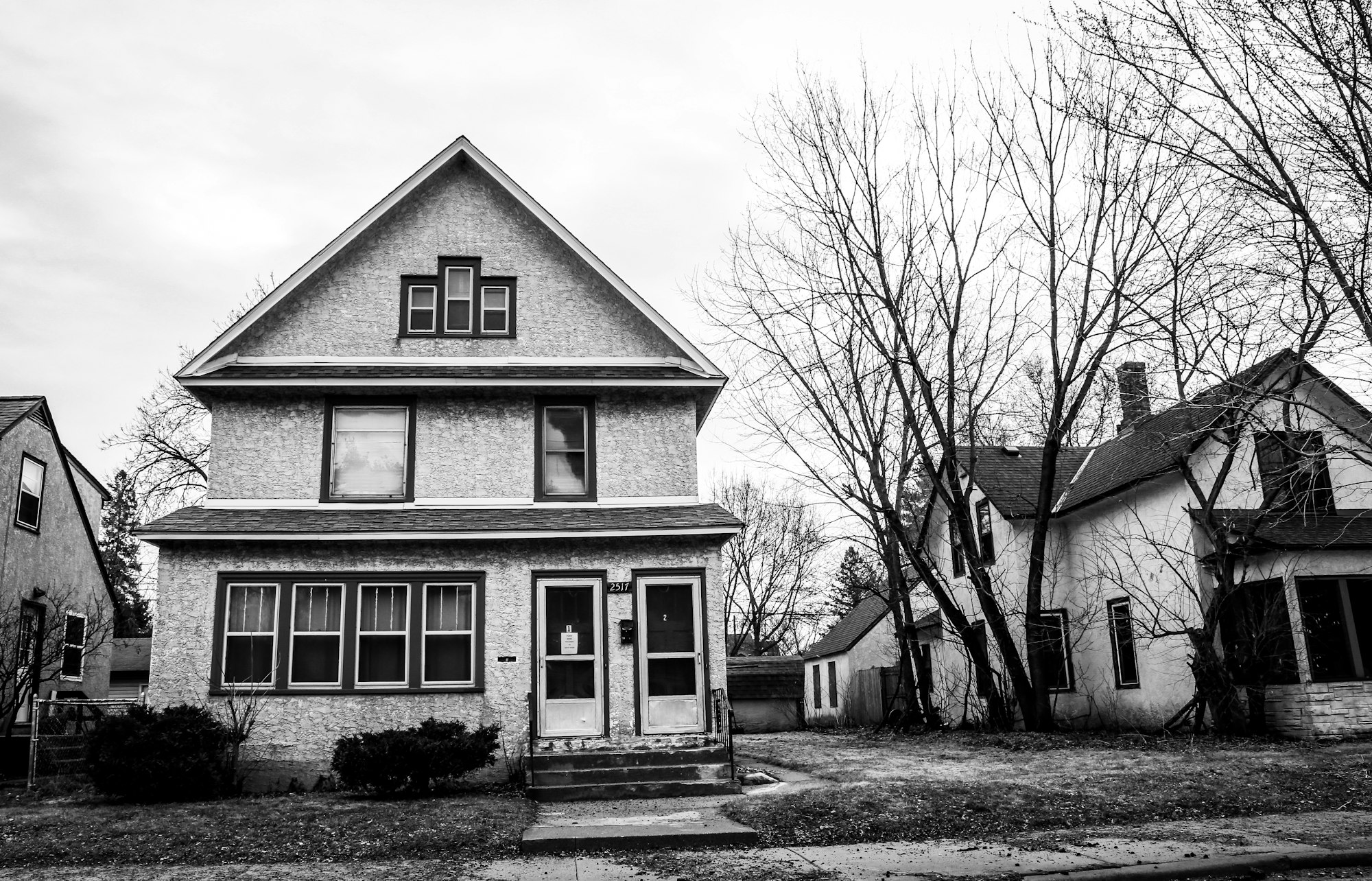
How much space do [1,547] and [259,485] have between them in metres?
7.04

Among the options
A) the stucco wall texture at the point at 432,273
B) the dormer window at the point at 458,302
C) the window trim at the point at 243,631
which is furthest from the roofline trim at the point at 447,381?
Result: the window trim at the point at 243,631

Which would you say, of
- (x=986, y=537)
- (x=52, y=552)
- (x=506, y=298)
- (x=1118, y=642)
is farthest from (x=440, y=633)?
(x=986, y=537)

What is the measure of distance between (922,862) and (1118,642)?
573 inches

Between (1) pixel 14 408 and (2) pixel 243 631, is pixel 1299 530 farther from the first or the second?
(1) pixel 14 408

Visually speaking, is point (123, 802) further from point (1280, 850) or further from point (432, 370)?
point (1280, 850)

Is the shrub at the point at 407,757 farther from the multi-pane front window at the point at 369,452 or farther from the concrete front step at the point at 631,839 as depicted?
the multi-pane front window at the point at 369,452

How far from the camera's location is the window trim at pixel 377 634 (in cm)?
1511

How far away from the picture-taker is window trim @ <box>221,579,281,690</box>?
14945 mm

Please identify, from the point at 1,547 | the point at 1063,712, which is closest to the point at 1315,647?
the point at 1063,712

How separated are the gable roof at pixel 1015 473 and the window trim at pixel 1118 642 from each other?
101 inches

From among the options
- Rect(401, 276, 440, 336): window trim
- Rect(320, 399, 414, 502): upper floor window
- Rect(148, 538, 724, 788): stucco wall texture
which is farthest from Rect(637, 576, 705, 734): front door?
Rect(401, 276, 440, 336): window trim

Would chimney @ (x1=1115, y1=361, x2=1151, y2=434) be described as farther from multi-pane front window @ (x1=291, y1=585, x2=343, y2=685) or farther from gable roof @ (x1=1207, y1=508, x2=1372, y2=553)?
multi-pane front window @ (x1=291, y1=585, x2=343, y2=685)

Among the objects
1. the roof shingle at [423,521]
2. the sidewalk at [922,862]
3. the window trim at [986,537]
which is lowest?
the sidewalk at [922,862]

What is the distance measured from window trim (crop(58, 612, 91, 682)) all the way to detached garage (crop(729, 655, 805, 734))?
17170 mm
